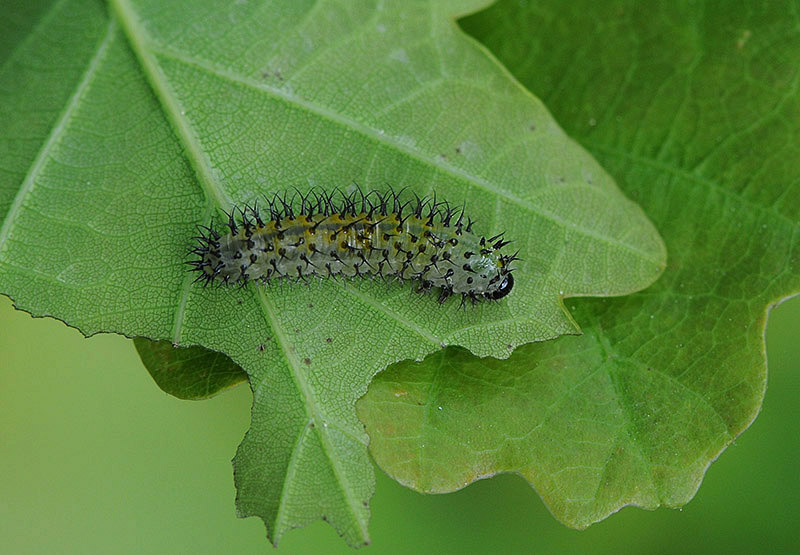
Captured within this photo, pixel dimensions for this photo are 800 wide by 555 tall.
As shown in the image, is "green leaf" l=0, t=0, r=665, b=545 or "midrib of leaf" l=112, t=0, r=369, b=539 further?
"green leaf" l=0, t=0, r=665, b=545

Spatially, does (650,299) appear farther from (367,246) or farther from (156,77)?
(156,77)

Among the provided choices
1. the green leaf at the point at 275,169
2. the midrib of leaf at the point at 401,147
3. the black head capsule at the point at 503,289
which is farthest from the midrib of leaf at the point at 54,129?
the black head capsule at the point at 503,289

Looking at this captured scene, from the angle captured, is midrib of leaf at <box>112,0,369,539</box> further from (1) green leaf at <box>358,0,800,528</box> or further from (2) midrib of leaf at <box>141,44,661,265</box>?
(1) green leaf at <box>358,0,800,528</box>

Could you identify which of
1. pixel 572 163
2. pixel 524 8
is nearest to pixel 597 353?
pixel 572 163

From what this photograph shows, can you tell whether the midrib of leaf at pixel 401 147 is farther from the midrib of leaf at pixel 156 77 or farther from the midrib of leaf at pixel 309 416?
the midrib of leaf at pixel 309 416

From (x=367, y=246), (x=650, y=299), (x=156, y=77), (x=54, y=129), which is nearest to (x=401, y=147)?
(x=367, y=246)

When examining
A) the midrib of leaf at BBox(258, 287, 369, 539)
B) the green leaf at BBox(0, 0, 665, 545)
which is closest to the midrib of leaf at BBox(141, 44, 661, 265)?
the green leaf at BBox(0, 0, 665, 545)
